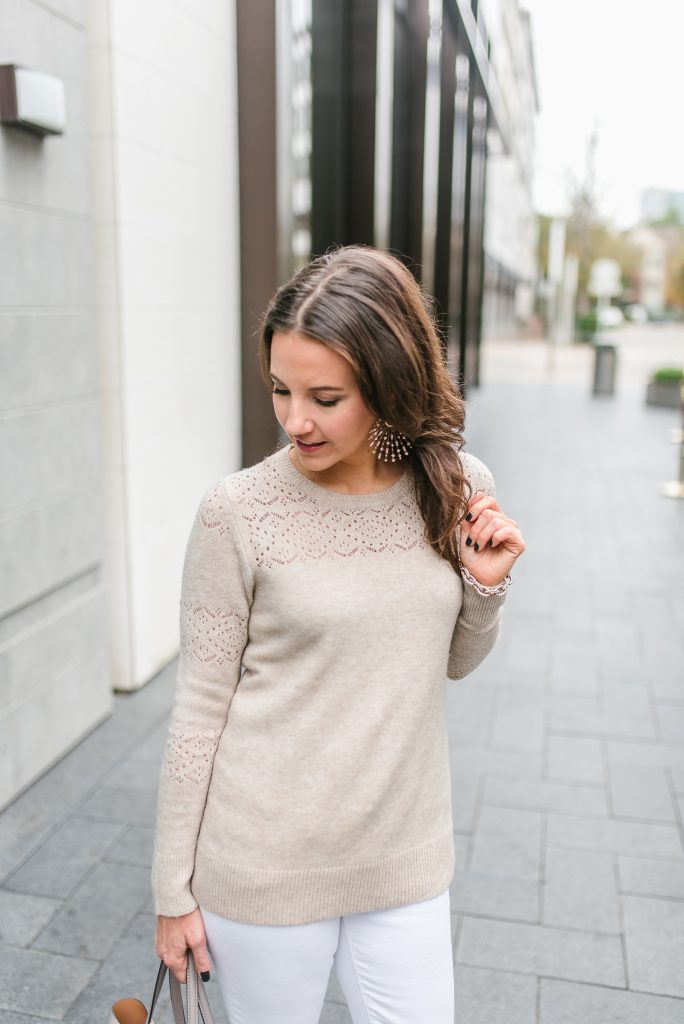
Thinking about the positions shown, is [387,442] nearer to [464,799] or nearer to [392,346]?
[392,346]

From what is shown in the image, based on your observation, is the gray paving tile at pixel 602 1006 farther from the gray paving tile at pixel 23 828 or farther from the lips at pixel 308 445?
the lips at pixel 308 445

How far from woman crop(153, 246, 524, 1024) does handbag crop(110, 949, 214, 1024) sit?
0.03 metres

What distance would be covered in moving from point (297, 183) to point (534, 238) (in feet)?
228

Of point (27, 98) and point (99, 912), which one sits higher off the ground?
point (27, 98)

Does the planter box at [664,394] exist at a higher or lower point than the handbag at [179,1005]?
lower

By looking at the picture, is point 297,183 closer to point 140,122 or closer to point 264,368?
point 140,122

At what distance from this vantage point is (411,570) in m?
1.67

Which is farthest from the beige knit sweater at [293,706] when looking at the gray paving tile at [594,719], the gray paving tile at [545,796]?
the gray paving tile at [594,719]

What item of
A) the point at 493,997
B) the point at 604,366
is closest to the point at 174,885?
the point at 493,997

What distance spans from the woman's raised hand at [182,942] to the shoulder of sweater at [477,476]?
2.91ft

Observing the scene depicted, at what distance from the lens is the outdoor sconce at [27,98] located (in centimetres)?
346

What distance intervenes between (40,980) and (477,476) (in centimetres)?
206

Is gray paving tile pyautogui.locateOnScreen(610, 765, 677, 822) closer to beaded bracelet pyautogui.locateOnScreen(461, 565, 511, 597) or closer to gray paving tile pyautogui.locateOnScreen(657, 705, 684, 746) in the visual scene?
gray paving tile pyautogui.locateOnScreen(657, 705, 684, 746)

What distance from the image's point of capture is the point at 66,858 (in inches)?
136
